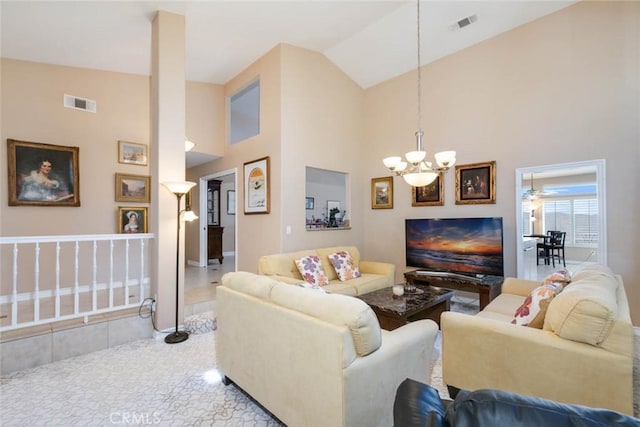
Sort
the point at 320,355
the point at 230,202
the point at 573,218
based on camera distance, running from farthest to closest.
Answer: the point at 230,202 → the point at 573,218 → the point at 320,355

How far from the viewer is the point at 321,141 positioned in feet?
16.9

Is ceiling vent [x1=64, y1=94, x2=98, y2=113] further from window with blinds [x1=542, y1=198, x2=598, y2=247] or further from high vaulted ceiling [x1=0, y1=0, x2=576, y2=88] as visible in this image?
window with blinds [x1=542, y1=198, x2=598, y2=247]

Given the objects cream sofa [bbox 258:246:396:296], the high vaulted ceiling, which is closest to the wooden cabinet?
the high vaulted ceiling

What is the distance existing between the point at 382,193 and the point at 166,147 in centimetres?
372

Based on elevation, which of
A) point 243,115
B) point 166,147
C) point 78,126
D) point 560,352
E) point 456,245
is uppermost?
point 243,115

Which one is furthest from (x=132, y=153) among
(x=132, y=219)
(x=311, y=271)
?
(x=311, y=271)

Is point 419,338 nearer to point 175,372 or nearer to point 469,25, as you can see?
point 175,372

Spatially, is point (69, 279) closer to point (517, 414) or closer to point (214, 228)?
point (214, 228)

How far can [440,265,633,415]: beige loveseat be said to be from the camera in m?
1.59

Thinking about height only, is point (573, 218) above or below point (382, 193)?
below

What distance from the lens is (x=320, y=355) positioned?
1.52 metres

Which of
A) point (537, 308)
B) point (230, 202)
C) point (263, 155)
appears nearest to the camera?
point (537, 308)

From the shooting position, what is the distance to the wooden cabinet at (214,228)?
7.03 m

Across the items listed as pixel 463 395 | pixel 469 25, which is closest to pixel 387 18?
pixel 469 25
